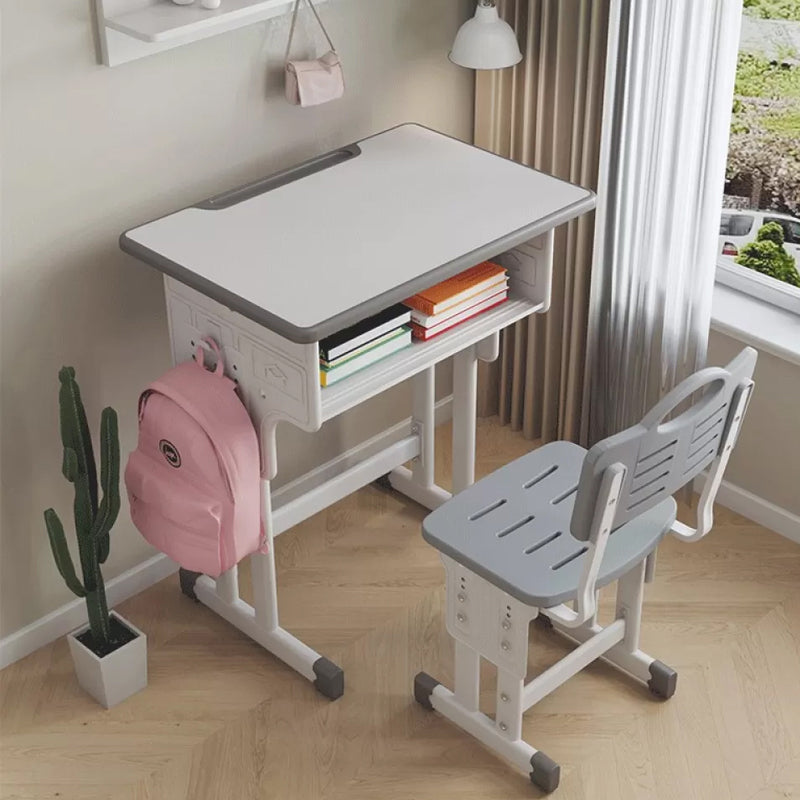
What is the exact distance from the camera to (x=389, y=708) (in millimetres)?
2943

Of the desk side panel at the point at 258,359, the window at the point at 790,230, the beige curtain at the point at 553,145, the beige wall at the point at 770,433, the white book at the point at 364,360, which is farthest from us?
the window at the point at 790,230

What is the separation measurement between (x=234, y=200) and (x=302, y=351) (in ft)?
1.77

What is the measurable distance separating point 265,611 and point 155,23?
1287mm

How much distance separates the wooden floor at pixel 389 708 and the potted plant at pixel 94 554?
0.08m

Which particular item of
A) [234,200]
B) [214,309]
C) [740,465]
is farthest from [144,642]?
[740,465]

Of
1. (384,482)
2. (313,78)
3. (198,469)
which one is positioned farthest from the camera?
(384,482)

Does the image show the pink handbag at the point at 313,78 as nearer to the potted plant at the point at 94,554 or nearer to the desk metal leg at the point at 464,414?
the desk metal leg at the point at 464,414

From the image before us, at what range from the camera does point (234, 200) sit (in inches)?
113

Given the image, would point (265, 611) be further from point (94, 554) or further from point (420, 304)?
point (420, 304)

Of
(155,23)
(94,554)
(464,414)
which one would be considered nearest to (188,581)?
(94,554)

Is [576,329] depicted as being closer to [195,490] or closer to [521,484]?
[521,484]

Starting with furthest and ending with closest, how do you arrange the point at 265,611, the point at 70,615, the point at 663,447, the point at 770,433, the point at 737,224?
the point at 737,224
the point at 770,433
the point at 70,615
the point at 265,611
the point at 663,447

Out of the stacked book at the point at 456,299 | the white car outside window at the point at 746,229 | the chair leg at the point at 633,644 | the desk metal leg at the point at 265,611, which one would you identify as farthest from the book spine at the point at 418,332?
the white car outside window at the point at 746,229

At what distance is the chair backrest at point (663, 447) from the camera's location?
89.1 inches
